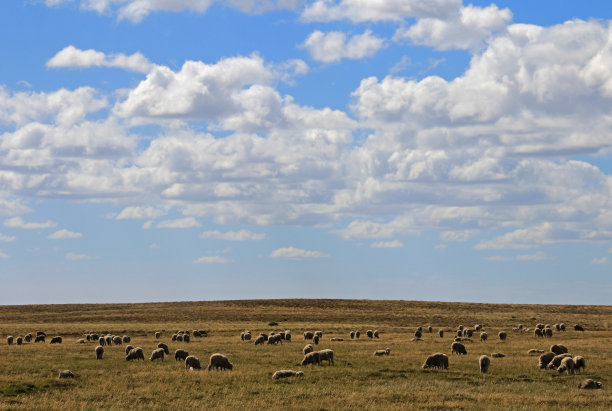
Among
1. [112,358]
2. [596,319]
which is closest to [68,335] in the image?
[112,358]

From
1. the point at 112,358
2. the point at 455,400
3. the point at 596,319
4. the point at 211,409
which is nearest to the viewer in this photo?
the point at 211,409

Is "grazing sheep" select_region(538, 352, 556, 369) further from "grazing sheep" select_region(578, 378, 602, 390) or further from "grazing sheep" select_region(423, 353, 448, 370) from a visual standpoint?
"grazing sheep" select_region(578, 378, 602, 390)

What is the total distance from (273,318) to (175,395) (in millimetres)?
59776

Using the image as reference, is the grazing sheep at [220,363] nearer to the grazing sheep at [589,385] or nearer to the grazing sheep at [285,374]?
the grazing sheep at [285,374]

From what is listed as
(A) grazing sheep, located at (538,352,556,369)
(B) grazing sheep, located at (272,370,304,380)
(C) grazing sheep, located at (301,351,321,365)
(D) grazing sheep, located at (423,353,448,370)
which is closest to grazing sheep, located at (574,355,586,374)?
(A) grazing sheep, located at (538,352,556,369)

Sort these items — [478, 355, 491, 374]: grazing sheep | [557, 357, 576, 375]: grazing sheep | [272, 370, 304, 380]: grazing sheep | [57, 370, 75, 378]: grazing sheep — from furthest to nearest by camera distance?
[478, 355, 491, 374]: grazing sheep, [557, 357, 576, 375]: grazing sheep, [57, 370, 75, 378]: grazing sheep, [272, 370, 304, 380]: grazing sheep

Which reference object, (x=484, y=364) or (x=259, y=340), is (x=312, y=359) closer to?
(x=484, y=364)

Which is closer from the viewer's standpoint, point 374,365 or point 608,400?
point 608,400

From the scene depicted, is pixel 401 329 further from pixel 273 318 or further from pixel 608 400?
pixel 608 400

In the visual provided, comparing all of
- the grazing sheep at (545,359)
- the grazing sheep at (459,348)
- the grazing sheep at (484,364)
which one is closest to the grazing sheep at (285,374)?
the grazing sheep at (484,364)

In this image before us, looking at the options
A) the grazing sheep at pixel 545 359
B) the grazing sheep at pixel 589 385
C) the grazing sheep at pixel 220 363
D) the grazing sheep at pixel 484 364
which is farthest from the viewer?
the grazing sheep at pixel 545 359

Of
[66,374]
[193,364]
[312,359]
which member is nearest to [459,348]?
[312,359]

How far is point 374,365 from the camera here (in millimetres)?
31453

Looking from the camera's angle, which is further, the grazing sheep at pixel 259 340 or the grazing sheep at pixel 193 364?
the grazing sheep at pixel 259 340
